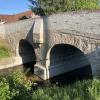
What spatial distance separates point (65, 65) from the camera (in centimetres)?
2861

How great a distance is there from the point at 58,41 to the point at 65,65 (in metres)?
4.58

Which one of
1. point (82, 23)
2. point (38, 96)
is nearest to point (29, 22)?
point (82, 23)

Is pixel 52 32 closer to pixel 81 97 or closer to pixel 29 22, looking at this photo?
pixel 29 22

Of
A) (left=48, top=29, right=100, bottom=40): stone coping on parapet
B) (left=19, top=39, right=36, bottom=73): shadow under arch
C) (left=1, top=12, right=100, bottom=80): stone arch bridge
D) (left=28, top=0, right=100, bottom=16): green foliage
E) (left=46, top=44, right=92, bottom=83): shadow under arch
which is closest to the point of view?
(left=48, top=29, right=100, bottom=40): stone coping on parapet

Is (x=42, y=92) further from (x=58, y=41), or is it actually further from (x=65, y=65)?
(x=65, y=65)

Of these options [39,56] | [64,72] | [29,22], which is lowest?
[64,72]

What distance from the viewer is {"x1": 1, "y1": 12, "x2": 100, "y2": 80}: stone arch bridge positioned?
20.4m

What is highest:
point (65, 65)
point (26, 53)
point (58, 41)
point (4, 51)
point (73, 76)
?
point (58, 41)

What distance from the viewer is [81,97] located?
8617mm

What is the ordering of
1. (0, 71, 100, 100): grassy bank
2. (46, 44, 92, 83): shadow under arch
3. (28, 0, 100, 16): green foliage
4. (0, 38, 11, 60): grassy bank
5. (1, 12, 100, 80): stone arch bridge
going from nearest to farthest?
(0, 71, 100, 100): grassy bank, (1, 12, 100, 80): stone arch bridge, (46, 44, 92, 83): shadow under arch, (0, 38, 11, 60): grassy bank, (28, 0, 100, 16): green foliage

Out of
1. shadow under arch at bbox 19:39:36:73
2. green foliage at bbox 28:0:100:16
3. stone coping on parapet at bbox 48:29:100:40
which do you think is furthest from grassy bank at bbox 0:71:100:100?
green foliage at bbox 28:0:100:16

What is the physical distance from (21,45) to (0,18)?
30.4 m

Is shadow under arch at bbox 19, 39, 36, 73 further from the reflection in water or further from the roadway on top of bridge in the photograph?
the roadway on top of bridge

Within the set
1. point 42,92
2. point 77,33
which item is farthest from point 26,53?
point 42,92
